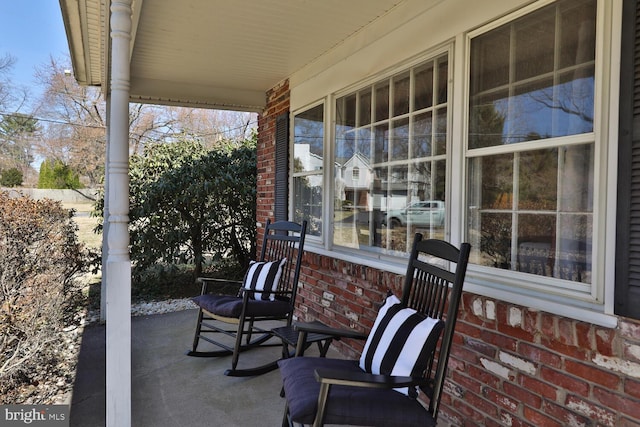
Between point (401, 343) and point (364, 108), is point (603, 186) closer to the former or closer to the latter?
point (401, 343)

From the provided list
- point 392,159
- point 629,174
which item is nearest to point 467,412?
point 629,174

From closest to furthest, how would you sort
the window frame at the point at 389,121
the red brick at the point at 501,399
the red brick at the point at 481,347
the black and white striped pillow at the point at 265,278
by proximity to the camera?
1. the red brick at the point at 501,399
2. the red brick at the point at 481,347
3. the window frame at the point at 389,121
4. the black and white striped pillow at the point at 265,278

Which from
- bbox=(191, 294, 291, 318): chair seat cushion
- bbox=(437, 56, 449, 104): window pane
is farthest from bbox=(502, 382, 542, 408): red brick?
bbox=(191, 294, 291, 318): chair seat cushion

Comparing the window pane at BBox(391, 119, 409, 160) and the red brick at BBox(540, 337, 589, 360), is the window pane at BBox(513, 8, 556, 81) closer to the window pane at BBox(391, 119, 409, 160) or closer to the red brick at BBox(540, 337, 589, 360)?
the window pane at BBox(391, 119, 409, 160)

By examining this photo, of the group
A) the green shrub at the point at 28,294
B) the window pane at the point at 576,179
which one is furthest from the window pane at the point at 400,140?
the green shrub at the point at 28,294

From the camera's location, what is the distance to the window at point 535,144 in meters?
1.71

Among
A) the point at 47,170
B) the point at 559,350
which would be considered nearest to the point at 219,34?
the point at 559,350

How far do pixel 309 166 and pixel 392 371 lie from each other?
2.59 m

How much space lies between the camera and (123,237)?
2.18 metres

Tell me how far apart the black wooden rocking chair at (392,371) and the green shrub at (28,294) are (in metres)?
1.66

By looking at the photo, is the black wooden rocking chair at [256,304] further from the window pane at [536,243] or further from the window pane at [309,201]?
the window pane at [536,243]

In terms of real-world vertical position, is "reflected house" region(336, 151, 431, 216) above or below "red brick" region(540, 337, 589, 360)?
above

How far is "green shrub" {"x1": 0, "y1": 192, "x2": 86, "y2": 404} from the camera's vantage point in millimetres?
2488

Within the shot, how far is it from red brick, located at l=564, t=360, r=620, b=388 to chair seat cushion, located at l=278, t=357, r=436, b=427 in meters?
0.58
